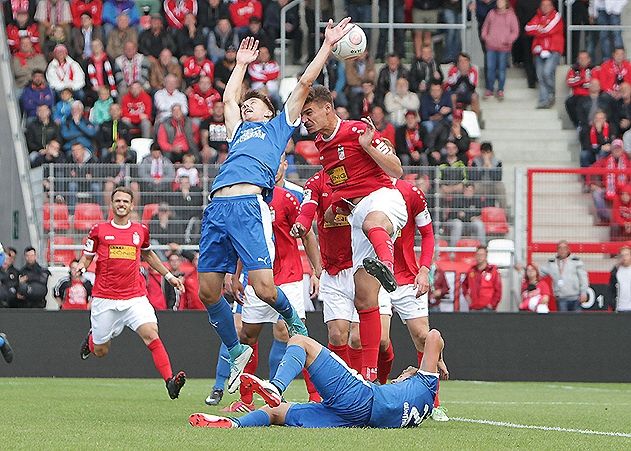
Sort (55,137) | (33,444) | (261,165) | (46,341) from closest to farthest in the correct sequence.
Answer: (33,444) → (261,165) → (46,341) → (55,137)

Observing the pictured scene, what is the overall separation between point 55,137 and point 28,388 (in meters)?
8.33

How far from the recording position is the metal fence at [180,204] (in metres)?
20.9

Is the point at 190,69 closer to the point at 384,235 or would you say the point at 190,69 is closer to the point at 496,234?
the point at 496,234

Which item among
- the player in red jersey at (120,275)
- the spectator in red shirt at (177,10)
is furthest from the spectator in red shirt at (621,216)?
the spectator in red shirt at (177,10)

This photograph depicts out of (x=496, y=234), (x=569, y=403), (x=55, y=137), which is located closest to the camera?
(x=569, y=403)

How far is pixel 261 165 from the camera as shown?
35.2 ft

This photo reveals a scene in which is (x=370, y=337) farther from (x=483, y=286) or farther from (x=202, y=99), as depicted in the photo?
(x=202, y=99)

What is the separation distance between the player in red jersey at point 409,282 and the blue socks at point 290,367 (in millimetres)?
3185

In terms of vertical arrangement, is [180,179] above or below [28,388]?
above

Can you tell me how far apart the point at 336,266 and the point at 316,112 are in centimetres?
168

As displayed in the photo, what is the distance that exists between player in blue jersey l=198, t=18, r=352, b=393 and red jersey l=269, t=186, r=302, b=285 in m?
2.26

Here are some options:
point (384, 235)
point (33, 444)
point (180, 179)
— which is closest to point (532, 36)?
point (180, 179)

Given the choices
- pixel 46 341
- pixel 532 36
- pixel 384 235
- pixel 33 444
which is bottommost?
pixel 46 341

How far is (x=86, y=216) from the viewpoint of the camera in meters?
20.8
